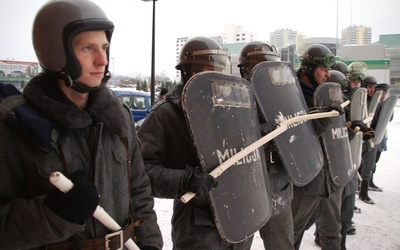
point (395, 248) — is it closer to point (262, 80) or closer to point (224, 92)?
point (262, 80)

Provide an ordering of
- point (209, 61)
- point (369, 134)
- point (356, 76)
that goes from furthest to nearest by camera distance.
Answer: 1. point (356, 76)
2. point (369, 134)
3. point (209, 61)

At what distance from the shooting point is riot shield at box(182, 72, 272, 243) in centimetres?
172

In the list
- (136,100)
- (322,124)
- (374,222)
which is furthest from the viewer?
(136,100)

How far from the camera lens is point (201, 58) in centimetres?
221

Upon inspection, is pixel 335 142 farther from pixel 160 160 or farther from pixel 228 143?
pixel 160 160

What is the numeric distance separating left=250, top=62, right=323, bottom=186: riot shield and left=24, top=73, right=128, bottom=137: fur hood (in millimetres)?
1151

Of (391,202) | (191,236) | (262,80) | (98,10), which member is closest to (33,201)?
(98,10)

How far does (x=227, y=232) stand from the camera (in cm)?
177

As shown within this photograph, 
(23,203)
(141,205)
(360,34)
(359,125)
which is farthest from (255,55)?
(360,34)

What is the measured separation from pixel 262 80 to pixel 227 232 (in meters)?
1.11

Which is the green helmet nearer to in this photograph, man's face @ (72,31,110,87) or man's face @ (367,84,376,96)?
man's face @ (72,31,110,87)

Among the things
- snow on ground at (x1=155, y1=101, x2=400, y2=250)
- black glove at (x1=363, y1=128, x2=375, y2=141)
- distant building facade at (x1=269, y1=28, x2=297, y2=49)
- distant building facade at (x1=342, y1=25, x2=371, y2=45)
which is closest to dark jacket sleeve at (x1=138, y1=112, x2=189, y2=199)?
snow on ground at (x1=155, y1=101, x2=400, y2=250)

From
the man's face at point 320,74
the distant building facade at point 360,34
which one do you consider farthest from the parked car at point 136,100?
the distant building facade at point 360,34

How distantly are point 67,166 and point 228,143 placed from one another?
2.94ft
